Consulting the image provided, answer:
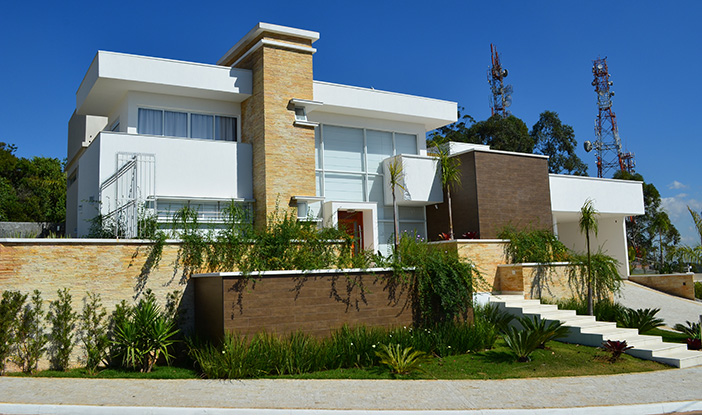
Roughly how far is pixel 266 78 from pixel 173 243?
23.2ft

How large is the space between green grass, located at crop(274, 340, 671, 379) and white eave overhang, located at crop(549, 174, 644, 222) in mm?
11728

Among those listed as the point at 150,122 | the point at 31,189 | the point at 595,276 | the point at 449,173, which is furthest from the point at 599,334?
the point at 31,189

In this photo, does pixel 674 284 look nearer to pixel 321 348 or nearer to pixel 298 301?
pixel 321 348

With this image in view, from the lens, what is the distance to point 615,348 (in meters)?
12.1

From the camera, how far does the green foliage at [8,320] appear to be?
1073 cm

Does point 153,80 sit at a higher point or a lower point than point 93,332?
higher

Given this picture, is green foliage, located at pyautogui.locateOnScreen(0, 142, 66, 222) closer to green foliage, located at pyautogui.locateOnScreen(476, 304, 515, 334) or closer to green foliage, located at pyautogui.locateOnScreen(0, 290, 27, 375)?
green foliage, located at pyautogui.locateOnScreen(0, 290, 27, 375)

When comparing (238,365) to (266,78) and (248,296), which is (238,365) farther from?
(266,78)

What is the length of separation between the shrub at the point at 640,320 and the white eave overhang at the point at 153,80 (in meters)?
13.0

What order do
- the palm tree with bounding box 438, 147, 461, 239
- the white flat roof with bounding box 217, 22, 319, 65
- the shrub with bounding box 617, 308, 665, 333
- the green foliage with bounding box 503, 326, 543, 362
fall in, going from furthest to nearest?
the palm tree with bounding box 438, 147, 461, 239 → the white flat roof with bounding box 217, 22, 319, 65 → the shrub with bounding box 617, 308, 665, 333 → the green foliage with bounding box 503, 326, 543, 362

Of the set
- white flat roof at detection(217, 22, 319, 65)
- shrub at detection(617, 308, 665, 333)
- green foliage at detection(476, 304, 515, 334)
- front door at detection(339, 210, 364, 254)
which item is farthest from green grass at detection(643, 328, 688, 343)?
white flat roof at detection(217, 22, 319, 65)

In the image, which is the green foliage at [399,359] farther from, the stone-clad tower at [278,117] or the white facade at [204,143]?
the white facade at [204,143]

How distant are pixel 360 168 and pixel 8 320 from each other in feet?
41.5

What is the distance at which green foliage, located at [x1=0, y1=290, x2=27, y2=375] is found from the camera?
1073 centimetres
